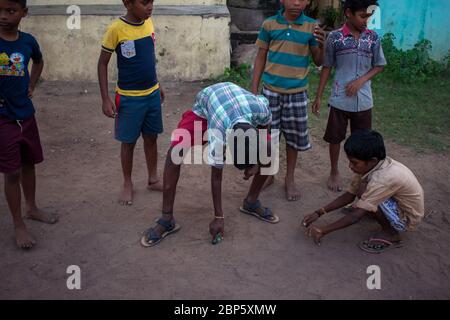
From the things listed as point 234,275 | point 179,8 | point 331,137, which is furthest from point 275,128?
point 179,8

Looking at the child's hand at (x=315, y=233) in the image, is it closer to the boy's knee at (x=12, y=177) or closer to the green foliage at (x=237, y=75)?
the boy's knee at (x=12, y=177)

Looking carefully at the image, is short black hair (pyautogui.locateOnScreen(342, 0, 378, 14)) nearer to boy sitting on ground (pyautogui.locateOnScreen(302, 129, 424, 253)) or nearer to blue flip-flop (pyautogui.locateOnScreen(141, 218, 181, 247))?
boy sitting on ground (pyautogui.locateOnScreen(302, 129, 424, 253))

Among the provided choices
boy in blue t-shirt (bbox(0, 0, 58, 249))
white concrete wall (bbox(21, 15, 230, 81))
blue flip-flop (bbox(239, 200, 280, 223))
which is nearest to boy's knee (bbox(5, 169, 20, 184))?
boy in blue t-shirt (bbox(0, 0, 58, 249))

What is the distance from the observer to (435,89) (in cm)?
586

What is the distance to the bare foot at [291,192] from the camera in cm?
355

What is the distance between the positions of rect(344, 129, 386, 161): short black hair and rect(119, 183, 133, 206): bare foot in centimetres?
161

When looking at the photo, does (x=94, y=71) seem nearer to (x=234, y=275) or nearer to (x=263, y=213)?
(x=263, y=213)

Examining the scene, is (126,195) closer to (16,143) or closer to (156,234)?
Answer: (156,234)

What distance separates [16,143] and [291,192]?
1931 mm

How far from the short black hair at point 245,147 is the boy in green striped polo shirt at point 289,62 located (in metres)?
0.95

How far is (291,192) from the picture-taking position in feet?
11.7

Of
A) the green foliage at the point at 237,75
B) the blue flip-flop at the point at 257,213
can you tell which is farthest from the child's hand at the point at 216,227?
the green foliage at the point at 237,75

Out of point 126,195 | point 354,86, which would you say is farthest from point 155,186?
point 354,86
